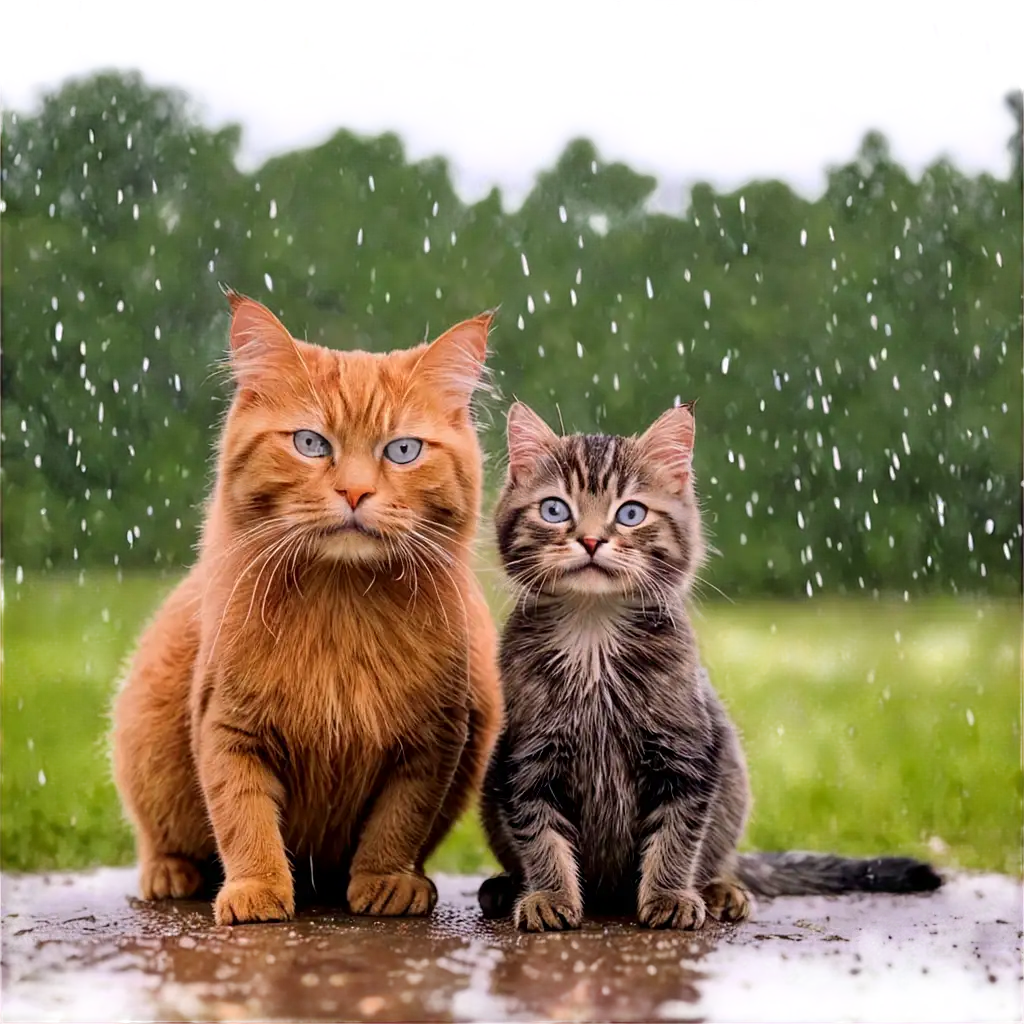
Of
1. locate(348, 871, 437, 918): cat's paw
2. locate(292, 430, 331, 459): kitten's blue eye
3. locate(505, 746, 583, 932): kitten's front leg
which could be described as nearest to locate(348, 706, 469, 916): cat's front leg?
locate(348, 871, 437, 918): cat's paw

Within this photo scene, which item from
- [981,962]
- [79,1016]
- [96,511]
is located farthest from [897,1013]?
[96,511]

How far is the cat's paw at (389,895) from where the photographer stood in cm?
→ 180

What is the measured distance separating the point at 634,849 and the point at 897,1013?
1.24 ft

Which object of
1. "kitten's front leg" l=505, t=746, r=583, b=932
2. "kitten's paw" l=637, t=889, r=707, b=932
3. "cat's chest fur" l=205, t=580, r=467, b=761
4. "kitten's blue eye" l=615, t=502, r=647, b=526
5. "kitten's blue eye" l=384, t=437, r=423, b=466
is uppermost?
"kitten's blue eye" l=384, t=437, r=423, b=466

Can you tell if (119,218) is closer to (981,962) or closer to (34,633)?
(34,633)

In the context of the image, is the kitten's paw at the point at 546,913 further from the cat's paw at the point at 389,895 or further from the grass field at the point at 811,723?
the grass field at the point at 811,723

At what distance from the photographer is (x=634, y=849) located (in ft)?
5.91

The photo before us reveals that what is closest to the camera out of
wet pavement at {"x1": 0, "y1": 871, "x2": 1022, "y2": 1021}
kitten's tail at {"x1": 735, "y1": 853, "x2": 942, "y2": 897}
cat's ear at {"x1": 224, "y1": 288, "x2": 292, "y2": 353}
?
wet pavement at {"x1": 0, "y1": 871, "x2": 1022, "y2": 1021}

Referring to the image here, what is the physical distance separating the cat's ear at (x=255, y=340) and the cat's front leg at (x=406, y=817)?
52 cm

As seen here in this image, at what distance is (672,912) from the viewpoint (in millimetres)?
1744

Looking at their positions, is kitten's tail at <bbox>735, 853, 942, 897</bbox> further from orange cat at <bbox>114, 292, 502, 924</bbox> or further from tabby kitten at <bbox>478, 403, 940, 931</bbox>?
orange cat at <bbox>114, 292, 502, 924</bbox>

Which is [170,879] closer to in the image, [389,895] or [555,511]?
[389,895]

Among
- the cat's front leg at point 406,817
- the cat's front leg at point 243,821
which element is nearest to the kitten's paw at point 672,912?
the cat's front leg at point 406,817

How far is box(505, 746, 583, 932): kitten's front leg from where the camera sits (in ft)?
5.65
